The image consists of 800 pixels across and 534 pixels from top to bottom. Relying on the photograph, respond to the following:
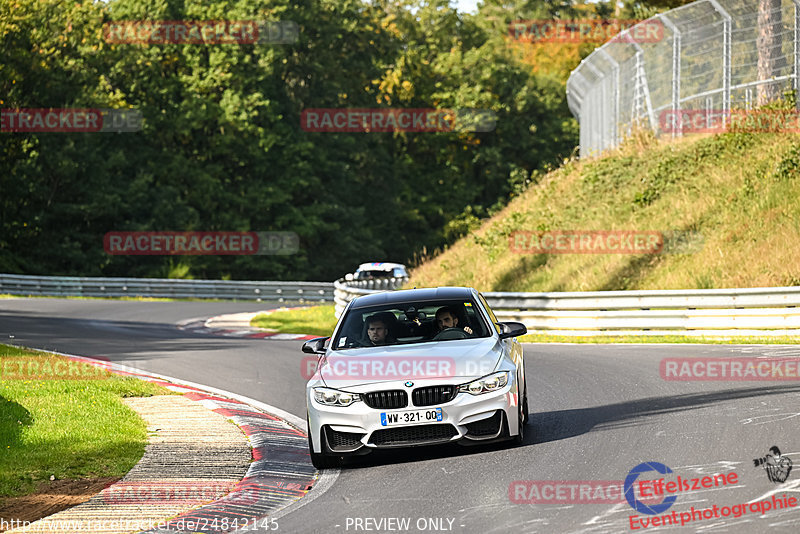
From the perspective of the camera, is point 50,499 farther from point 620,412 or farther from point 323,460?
point 620,412

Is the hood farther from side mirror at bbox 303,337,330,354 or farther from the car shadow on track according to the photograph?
the car shadow on track

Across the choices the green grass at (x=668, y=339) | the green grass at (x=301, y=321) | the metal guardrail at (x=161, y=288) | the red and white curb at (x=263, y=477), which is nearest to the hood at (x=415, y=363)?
the red and white curb at (x=263, y=477)

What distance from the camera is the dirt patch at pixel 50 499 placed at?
26.5 feet

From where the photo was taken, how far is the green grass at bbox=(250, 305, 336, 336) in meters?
27.5

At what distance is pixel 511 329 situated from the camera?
1083 cm

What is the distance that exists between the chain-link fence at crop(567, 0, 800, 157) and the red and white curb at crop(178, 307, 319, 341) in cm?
1148

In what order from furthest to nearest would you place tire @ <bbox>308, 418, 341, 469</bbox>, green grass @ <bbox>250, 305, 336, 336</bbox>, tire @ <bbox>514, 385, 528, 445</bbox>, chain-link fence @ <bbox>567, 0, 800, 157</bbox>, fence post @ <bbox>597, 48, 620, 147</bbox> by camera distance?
fence post @ <bbox>597, 48, 620, 147</bbox>
green grass @ <bbox>250, 305, 336, 336</bbox>
chain-link fence @ <bbox>567, 0, 800, 157</bbox>
tire @ <bbox>514, 385, 528, 445</bbox>
tire @ <bbox>308, 418, 341, 469</bbox>

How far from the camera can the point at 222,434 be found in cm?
1147

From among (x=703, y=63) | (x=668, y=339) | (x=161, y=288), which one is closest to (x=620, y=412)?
(x=668, y=339)

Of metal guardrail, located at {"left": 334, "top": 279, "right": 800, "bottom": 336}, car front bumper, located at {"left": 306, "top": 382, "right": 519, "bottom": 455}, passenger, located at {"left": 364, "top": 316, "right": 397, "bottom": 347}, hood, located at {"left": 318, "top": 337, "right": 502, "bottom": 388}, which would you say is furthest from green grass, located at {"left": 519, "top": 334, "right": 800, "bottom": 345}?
car front bumper, located at {"left": 306, "top": 382, "right": 519, "bottom": 455}

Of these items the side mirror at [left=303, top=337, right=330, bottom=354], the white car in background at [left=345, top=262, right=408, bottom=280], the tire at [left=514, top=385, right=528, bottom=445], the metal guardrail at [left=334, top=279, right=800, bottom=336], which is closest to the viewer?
the tire at [left=514, top=385, right=528, bottom=445]

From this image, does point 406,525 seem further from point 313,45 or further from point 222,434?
point 313,45

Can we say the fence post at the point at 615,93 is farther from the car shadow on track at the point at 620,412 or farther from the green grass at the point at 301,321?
the car shadow on track at the point at 620,412

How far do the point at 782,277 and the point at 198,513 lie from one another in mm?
16223
